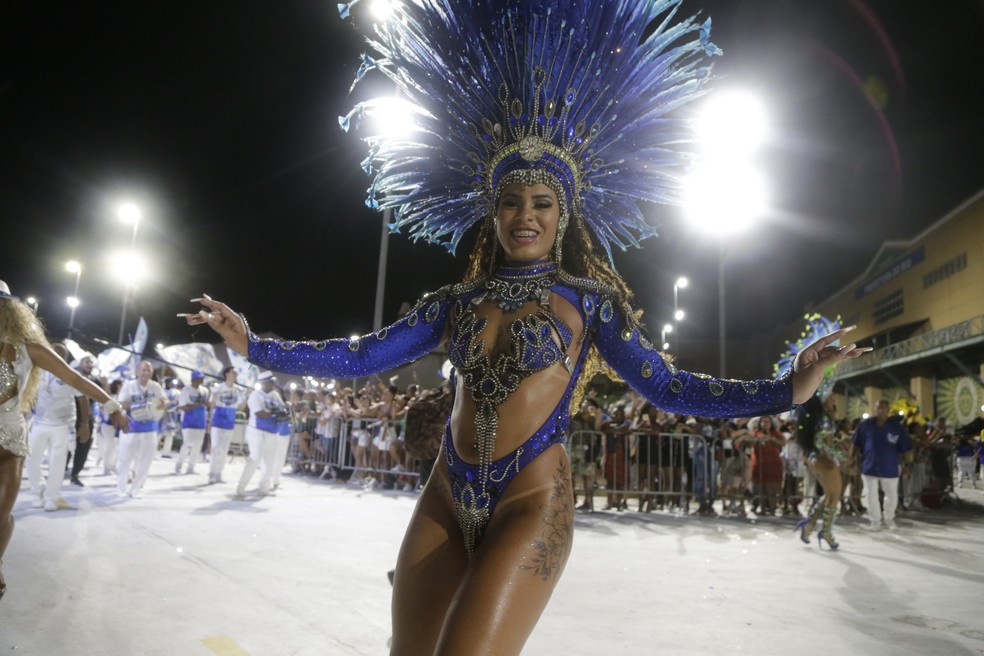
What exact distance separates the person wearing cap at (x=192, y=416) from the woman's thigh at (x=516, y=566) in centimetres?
1190

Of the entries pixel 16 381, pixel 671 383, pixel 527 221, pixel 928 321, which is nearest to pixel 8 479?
pixel 16 381

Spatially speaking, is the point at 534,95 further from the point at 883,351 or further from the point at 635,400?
the point at 883,351

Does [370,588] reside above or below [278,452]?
below

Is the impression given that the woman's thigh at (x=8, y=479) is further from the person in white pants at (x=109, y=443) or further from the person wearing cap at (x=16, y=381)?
the person in white pants at (x=109, y=443)

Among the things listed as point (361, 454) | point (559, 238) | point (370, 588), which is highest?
point (559, 238)

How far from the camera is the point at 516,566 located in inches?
78.5

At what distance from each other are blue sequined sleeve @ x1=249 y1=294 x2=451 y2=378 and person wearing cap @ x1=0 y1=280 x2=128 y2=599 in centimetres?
257

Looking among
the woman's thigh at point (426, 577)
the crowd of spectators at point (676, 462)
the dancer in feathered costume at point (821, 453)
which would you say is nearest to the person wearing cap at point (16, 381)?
the woman's thigh at point (426, 577)

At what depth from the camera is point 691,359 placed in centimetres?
6412

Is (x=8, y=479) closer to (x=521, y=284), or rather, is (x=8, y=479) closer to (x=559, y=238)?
(x=521, y=284)

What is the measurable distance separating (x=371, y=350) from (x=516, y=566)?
1.19 meters

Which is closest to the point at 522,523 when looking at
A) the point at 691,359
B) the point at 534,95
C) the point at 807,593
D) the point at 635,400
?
the point at 534,95

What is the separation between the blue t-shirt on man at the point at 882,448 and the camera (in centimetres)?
1089

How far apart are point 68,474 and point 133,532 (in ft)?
25.6
